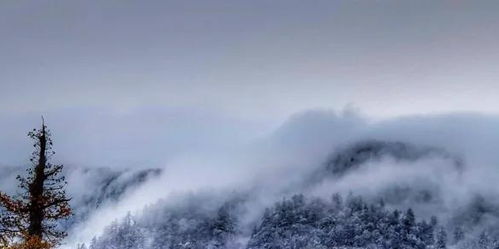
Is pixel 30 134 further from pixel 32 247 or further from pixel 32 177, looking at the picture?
pixel 32 247

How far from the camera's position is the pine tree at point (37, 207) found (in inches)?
1602

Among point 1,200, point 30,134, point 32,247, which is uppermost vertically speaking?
point 30,134

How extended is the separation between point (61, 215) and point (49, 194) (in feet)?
6.54

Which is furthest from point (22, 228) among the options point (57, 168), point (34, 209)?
point (57, 168)

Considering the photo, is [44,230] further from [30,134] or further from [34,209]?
[30,134]

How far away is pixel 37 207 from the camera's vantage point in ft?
140

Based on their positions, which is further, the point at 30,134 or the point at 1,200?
the point at 30,134

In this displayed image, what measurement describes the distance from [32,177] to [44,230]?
3.21 metres

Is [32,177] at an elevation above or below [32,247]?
above

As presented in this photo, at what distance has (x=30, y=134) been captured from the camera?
1689 inches

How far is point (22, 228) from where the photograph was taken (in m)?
41.9

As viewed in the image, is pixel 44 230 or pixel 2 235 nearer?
pixel 2 235

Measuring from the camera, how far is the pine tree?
40688 millimetres

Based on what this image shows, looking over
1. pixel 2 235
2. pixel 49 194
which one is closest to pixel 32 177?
pixel 49 194
